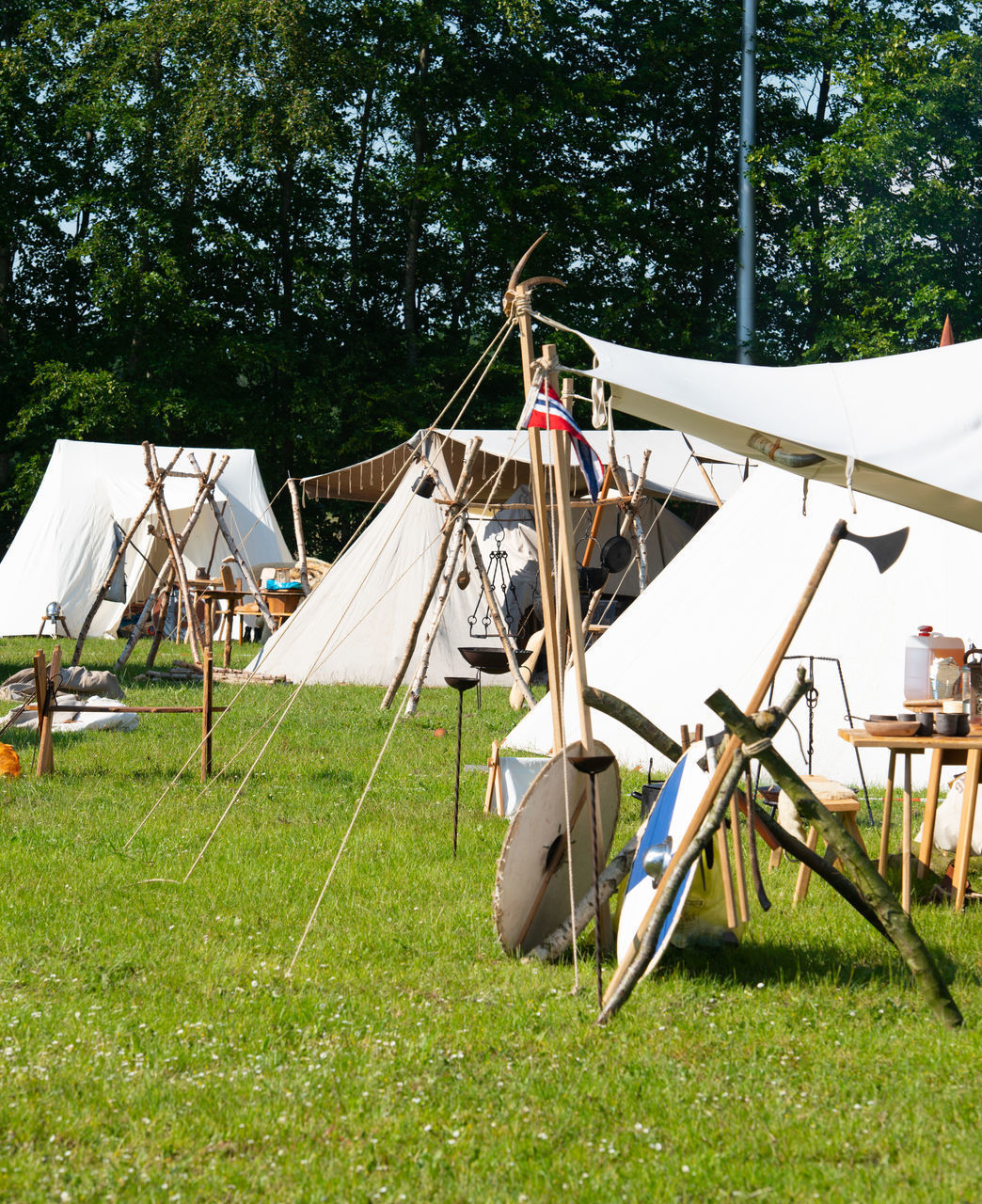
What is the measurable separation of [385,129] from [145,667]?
1291 cm

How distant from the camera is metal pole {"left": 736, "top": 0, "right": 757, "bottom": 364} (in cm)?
1717

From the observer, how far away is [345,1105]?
2664mm

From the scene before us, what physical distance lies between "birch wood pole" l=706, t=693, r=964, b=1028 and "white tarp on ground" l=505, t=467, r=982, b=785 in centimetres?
294

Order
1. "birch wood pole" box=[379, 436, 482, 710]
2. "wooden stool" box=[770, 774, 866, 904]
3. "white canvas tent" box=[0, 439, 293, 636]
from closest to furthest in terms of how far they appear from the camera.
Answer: "wooden stool" box=[770, 774, 866, 904] < "birch wood pole" box=[379, 436, 482, 710] < "white canvas tent" box=[0, 439, 293, 636]

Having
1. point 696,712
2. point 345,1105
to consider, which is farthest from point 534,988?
point 696,712

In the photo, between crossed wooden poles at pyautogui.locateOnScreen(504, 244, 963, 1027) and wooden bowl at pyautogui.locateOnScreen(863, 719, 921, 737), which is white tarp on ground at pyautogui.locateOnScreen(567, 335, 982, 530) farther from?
wooden bowl at pyautogui.locateOnScreen(863, 719, 921, 737)

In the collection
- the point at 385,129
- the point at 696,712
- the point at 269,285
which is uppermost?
the point at 385,129

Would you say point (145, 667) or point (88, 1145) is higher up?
point (88, 1145)

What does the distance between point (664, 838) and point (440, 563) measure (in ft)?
19.1

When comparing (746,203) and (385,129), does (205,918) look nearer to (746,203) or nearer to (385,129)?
(746,203)

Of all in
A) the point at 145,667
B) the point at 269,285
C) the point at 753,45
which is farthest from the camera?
the point at 269,285

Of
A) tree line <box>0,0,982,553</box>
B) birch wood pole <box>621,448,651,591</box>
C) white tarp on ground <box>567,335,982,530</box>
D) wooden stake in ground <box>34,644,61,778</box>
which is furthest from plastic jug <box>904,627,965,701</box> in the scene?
tree line <box>0,0,982,553</box>

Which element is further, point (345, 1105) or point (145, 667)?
point (145, 667)

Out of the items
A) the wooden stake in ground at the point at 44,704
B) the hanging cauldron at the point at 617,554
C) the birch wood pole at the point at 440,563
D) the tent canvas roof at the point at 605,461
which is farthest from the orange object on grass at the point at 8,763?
the hanging cauldron at the point at 617,554
